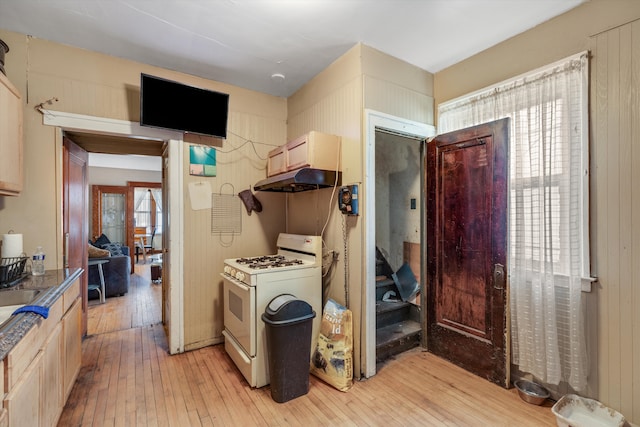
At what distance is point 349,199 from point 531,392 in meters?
2.02

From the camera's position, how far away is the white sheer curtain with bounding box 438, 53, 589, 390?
2.04m

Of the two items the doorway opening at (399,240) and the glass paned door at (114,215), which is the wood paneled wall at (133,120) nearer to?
the doorway opening at (399,240)

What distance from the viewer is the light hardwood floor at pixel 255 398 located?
2008 mm

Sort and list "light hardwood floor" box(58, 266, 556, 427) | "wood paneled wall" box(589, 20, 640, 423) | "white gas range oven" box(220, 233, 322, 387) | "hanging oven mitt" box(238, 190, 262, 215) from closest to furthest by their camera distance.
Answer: "wood paneled wall" box(589, 20, 640, 423) → "light hardwood floor" box(58, 266, 556, 427) → "white gas range oven" box(220, 233, 322, 387) → "hanging oven mitt" box(238, 190, 262, 215)

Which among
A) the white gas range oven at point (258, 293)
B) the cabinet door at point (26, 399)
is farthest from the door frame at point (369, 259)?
the cabinet door at point (26, 399)

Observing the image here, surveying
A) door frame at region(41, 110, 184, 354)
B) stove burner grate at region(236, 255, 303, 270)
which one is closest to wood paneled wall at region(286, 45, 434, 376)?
stove burner grate at region(236, 255, 303, 270)

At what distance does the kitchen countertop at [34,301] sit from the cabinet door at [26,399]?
22 cm

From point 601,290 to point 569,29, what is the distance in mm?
1876

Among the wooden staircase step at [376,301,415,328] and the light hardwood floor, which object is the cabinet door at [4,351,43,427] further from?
the wooden staircase step at [376,301,415,328]

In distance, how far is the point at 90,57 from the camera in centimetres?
261

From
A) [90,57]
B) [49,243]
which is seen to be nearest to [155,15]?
[90,57]

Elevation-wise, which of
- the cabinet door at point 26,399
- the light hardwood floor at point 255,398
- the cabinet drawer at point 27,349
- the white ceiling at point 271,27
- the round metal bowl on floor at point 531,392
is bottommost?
the light hardwood floor at point 255,398

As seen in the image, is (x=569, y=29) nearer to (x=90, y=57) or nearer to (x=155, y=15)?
(x=155, y=15)

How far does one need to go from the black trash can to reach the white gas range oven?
4.4 inches
